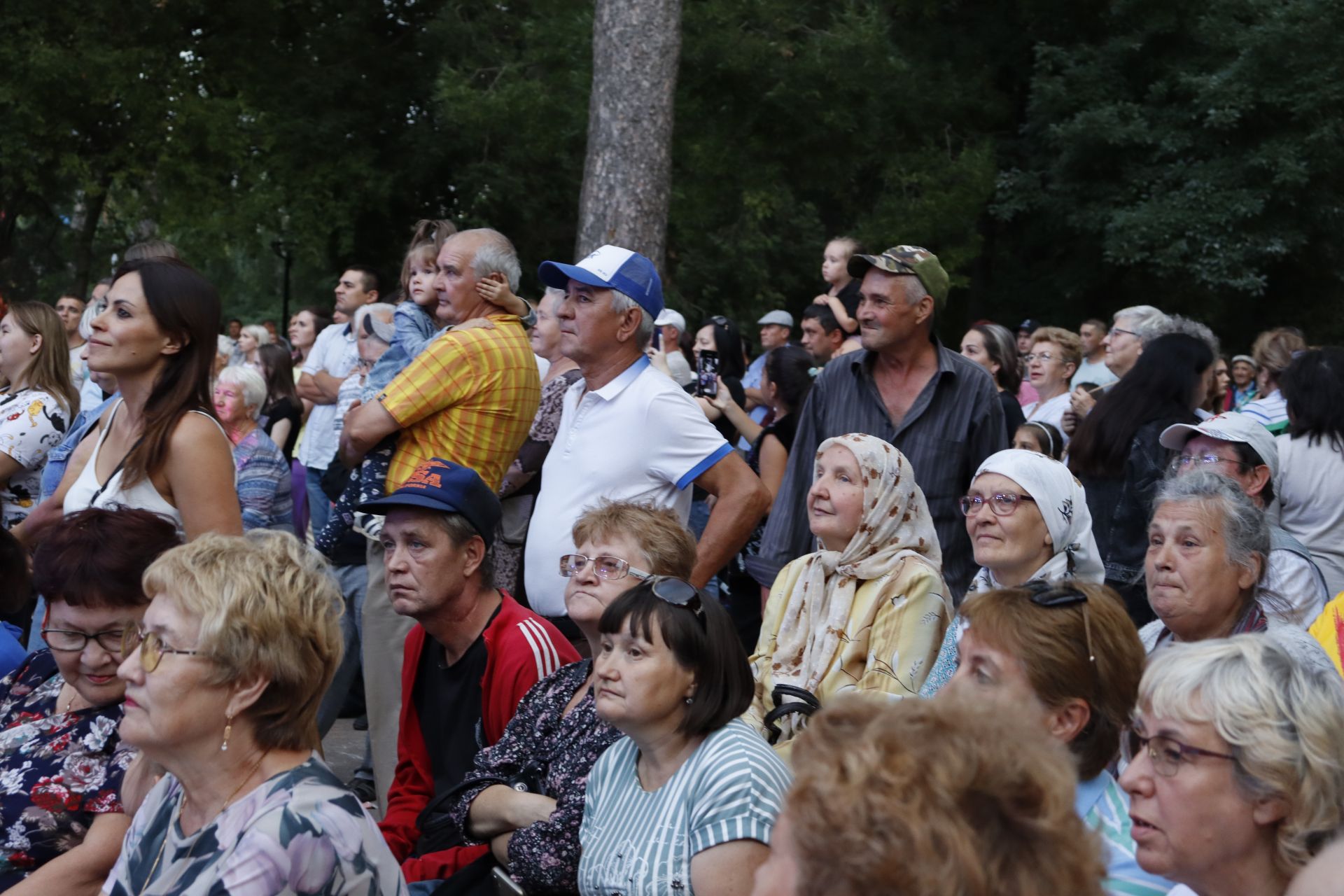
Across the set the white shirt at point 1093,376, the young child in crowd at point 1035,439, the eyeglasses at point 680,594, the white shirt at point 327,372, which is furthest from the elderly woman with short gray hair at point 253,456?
the white shirt at point 1093,376

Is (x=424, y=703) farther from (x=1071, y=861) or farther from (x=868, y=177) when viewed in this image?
(x=868, y=177)

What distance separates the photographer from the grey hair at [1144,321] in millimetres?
7024

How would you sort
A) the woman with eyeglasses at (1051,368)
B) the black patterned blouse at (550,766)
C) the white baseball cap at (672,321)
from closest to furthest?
the black patterned blouse at (550,766)
the woman with eyeglasses at (1051,368)
the white baseball cap at (672,321)

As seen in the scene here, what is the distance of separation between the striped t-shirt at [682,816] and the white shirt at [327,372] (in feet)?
17.2

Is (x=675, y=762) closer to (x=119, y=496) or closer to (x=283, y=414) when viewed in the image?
(x=119, y=496)

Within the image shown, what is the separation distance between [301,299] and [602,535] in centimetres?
2890

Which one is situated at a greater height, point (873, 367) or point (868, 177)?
point (868, 177)

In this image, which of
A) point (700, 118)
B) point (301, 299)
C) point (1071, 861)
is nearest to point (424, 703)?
point (1071, 861)

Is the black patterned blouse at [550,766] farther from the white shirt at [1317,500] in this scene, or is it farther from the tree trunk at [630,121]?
the tree trunk at [630,121]

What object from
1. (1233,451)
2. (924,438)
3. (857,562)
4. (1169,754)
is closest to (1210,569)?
(857,562)

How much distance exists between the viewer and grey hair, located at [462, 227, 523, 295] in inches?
195

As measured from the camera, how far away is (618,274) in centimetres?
452

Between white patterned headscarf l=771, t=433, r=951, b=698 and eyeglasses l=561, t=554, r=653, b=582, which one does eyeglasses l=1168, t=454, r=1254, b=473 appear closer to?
white patterned headscarf l=771, t=433, r=951, b=698

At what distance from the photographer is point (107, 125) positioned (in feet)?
59.8
